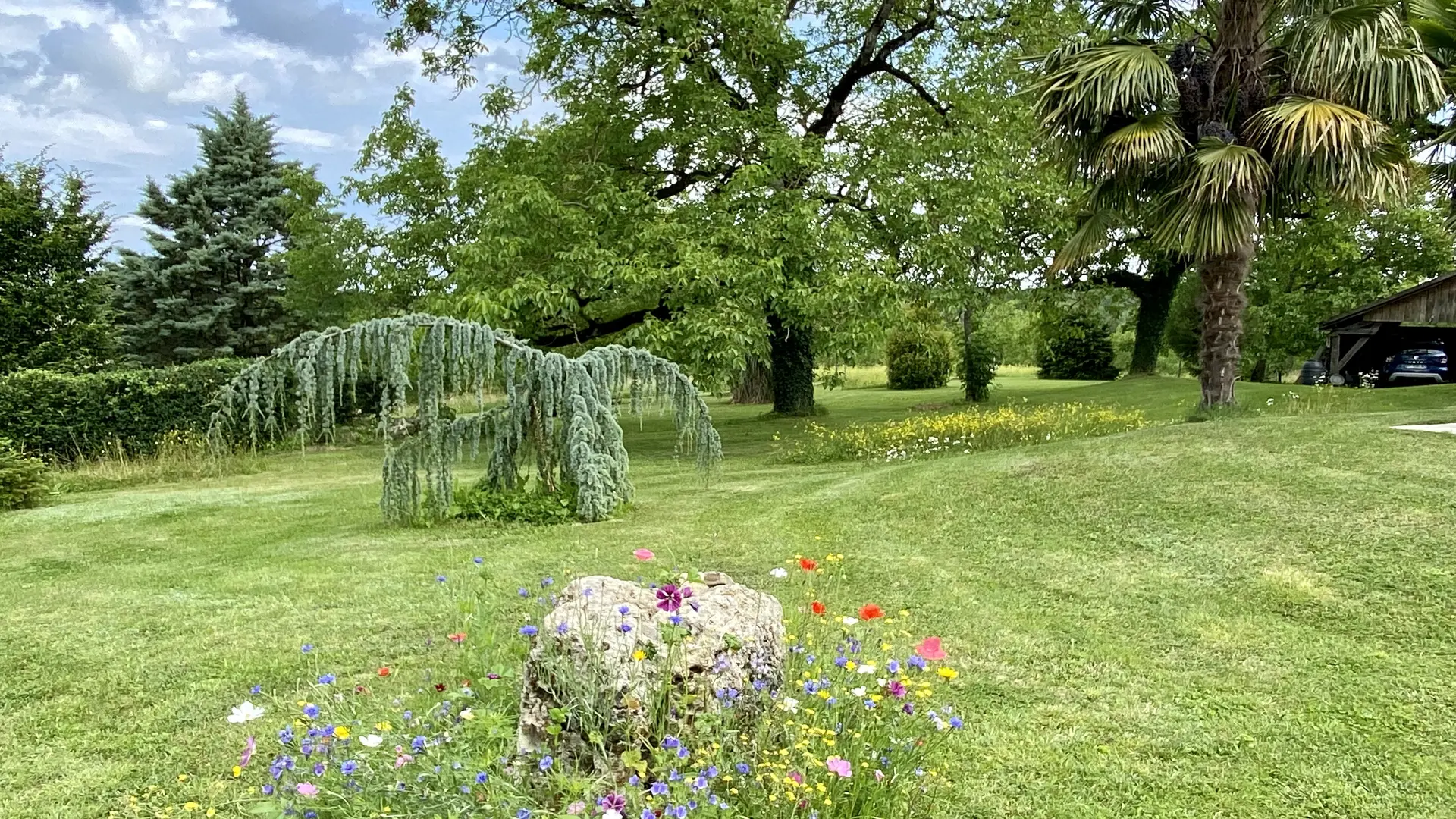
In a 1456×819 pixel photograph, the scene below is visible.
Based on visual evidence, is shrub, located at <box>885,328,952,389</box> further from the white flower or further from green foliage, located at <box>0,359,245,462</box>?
the white flower

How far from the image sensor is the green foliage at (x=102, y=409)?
Result: 11.6 meters

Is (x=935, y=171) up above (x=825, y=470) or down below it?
above

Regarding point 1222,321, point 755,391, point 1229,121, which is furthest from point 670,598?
point 755,391

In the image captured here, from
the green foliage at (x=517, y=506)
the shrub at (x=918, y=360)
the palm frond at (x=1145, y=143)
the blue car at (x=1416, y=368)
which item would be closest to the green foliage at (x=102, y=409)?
the green foliage at (x=517, y=506)

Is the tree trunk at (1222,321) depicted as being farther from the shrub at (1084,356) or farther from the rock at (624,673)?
the shrub at (1084,356)

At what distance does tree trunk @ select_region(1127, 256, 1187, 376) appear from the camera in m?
22.1

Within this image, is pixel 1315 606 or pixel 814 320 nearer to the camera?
pixel 1315 606

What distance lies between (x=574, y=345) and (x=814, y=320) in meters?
4.35

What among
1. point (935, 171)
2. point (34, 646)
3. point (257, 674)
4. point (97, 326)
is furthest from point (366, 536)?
point (97, 326)

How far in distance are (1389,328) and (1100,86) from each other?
622 inches

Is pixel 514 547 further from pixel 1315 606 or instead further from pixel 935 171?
pixel 935 171

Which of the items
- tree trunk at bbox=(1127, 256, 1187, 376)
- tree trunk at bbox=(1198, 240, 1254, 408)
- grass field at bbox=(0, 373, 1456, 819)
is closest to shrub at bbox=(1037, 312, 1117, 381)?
tree trunk at bbox=(1127, 256, 1187, 376)

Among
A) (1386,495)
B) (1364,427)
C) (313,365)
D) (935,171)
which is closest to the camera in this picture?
(1386,495)

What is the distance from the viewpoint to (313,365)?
6.19 metres
